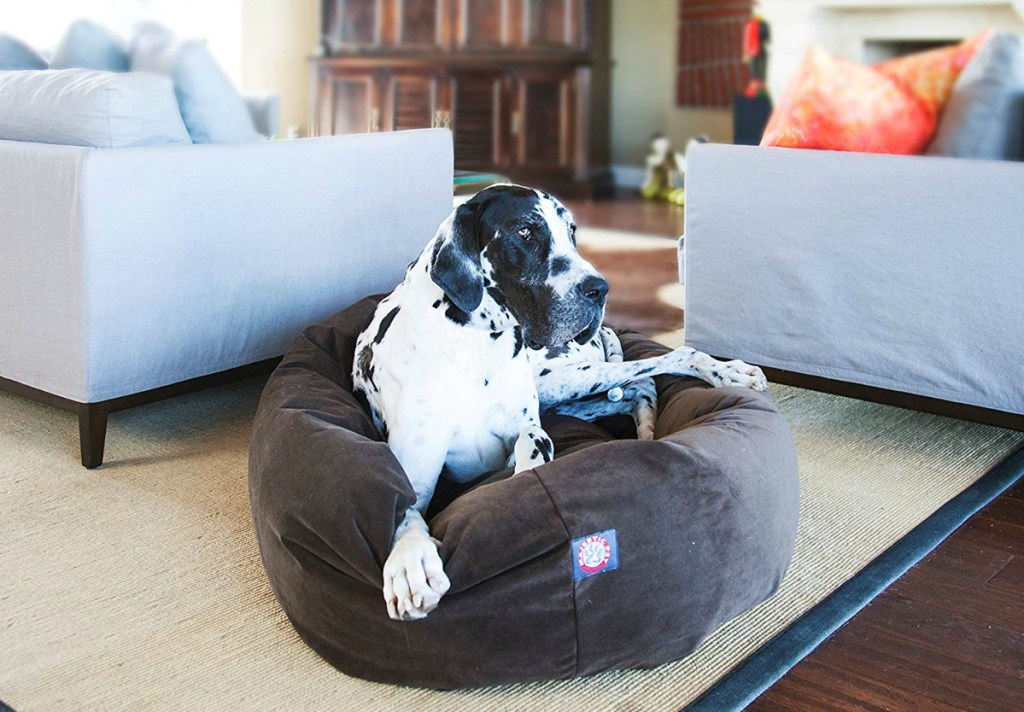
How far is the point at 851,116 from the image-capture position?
299 centimetres

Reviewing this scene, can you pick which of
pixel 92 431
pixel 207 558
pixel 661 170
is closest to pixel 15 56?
pixel 92 431

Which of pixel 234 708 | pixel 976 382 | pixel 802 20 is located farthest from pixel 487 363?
pixel 802 20

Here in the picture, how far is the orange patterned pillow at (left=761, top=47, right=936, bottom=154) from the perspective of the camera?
9.77 ft

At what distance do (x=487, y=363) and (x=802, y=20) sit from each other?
197 inches

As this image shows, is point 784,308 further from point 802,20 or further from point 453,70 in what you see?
point 453,70

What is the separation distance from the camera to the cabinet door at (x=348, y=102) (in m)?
7.56

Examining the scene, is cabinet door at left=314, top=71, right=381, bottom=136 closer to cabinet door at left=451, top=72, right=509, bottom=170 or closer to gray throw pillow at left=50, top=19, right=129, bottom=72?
cabinet door at left=451, top=72, right=509, bottom=170

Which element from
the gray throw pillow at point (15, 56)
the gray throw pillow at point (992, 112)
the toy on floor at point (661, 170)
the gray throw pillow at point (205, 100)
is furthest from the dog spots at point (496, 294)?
the toy on floor at point (661, 170)

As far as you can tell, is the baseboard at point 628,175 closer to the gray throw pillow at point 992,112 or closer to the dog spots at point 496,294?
the gray throw pillow at point 992,112

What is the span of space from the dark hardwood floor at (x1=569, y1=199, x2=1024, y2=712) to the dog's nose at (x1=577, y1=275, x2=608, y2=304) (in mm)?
695

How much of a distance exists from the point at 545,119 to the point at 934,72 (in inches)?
171

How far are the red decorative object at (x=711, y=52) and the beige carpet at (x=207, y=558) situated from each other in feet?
14.2

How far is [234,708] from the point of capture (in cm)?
170

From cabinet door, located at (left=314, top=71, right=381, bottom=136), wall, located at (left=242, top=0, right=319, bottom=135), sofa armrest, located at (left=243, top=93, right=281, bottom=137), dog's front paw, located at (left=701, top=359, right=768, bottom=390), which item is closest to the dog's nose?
dog's front paw, located at (left=701, top=359, right=768, bottom=390)
